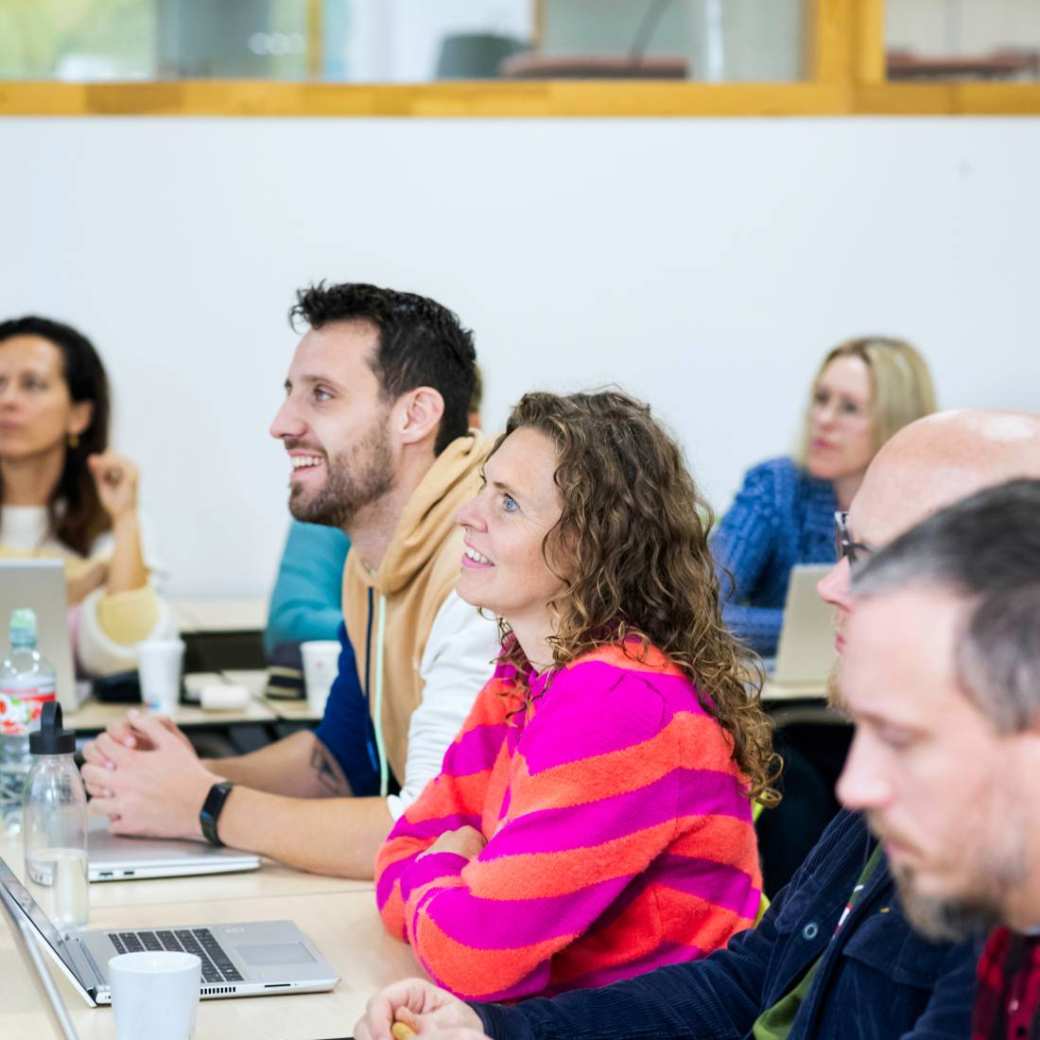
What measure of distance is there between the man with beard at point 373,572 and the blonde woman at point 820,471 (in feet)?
4.25

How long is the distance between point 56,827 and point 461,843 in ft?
1.56

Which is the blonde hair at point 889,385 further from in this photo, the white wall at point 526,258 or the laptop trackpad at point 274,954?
the laptop trackpad at point 274,954

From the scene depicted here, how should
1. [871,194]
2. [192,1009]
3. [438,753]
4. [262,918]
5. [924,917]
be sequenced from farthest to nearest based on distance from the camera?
[871,194]
[438,753]
[262,918]
[192,1009]
[924,917]

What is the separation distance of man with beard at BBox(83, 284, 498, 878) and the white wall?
7.44 feet

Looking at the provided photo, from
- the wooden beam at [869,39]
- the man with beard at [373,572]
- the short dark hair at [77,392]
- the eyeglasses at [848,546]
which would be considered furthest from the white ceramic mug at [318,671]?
the wooden beam at [869,39]

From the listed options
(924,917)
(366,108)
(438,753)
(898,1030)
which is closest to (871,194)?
(366,108)

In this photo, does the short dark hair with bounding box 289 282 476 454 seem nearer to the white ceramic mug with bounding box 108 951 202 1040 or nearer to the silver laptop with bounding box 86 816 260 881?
the silver laptop with bounding box 86 816 260 881

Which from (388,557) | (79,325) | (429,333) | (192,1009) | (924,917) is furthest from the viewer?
(79,325)

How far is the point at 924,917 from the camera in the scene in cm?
87

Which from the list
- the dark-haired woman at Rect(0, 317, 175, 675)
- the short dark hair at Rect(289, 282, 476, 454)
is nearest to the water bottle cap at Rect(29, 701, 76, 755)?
the short dark hair at Rect(289, 282, 476, 454)

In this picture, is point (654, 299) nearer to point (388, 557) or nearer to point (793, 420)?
point (793, 420)

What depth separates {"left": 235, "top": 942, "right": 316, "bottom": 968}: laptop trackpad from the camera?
1.67 m

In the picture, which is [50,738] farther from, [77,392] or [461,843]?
[77,392]

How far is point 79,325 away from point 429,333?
245 cm
